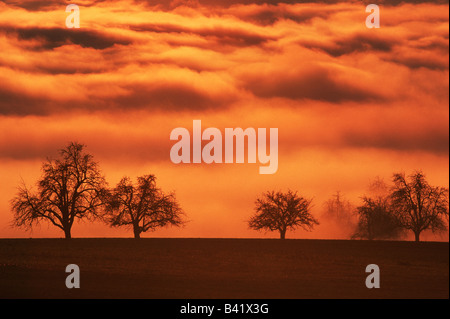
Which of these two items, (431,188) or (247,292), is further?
(431,188)

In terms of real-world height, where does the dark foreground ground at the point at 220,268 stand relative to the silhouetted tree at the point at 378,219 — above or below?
below

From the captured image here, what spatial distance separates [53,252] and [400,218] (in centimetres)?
3969

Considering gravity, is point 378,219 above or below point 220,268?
above

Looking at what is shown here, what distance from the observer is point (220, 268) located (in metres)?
55.3

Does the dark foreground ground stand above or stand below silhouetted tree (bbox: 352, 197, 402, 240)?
below

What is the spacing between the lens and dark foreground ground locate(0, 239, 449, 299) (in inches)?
1599

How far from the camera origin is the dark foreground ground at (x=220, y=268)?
133 feet

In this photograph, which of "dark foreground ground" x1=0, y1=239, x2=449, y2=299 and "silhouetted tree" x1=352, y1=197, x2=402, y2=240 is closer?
"dark foreground ground" x1=0, y1=239, x2=449, y2=299

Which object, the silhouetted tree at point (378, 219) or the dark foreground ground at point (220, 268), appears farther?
the silhouetted tree at point (378, 219)

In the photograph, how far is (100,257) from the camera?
61.2 metres

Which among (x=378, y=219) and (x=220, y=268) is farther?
(x=378, y=219)
